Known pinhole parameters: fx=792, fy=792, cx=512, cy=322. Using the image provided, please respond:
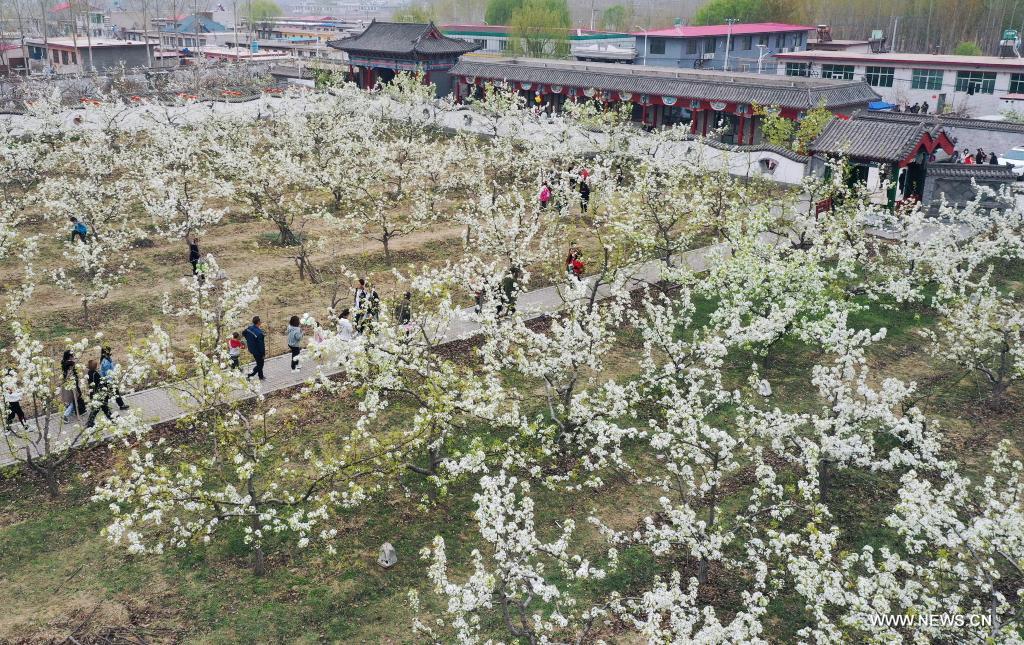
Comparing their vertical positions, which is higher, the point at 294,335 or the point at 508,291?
the point at 294,335

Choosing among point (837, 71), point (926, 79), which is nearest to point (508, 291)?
point (926, 79)

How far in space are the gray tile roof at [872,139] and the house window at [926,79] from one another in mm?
30715

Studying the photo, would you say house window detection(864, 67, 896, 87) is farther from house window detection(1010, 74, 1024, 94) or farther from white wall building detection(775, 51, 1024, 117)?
house window detection(1010, 74, 1024, 94)

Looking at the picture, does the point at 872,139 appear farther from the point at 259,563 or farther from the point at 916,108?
the point at 259,563

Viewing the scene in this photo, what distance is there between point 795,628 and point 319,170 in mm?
25494

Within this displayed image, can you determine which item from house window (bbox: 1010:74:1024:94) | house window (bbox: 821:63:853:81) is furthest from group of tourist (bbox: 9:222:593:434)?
house window (bbox: 821:63:853:81)

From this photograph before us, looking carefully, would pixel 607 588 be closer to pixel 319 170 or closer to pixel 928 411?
pixel 928 411

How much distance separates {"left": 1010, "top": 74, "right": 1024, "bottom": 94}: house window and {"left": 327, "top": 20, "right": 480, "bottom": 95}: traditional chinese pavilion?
40.5m

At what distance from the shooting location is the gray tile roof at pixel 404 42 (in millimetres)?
65375

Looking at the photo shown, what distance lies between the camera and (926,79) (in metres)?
60.8

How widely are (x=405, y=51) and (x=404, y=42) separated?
1862 millimetres

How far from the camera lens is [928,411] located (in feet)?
63.9

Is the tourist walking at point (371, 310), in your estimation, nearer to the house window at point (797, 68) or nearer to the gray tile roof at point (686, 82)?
the gray tile roof at point (686, 82)

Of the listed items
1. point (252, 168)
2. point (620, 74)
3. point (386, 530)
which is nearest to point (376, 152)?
point (252, 168)
